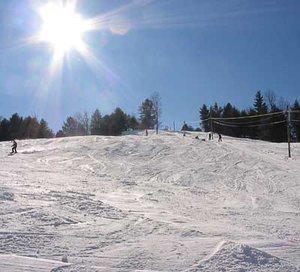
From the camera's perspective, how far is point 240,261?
6.77m

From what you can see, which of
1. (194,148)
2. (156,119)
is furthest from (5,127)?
(194,148)

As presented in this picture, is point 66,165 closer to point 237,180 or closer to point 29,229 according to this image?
point 237,180

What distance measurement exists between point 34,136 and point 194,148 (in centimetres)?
6094

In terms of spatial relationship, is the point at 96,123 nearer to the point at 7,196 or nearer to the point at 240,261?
the point at 7,196

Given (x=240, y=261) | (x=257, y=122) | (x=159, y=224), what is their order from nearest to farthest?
(x=240, y=261) < (x=159, y=224) < (x=257, y=122)

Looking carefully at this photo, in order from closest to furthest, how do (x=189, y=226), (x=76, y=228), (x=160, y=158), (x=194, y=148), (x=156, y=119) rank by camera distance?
(x=76, y=228)
(x=189, y=226)
(x=160, y=158)
(x=194, y=148)
(x=156, y=119)

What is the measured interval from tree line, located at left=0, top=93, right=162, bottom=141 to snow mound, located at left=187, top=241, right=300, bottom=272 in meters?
80.9

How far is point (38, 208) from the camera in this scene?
10773 millimetres

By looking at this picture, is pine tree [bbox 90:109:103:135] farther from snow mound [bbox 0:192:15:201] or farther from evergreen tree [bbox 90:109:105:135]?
snow mound [bbox 0:192:15:201]

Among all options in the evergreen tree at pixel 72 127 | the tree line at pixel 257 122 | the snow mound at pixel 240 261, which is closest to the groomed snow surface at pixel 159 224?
the snow mound at pixel 240 261

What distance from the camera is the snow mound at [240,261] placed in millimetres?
6540

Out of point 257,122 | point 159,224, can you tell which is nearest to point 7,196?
point 159,224

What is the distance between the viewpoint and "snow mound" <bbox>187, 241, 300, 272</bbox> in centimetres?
654

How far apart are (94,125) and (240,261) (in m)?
94.8
